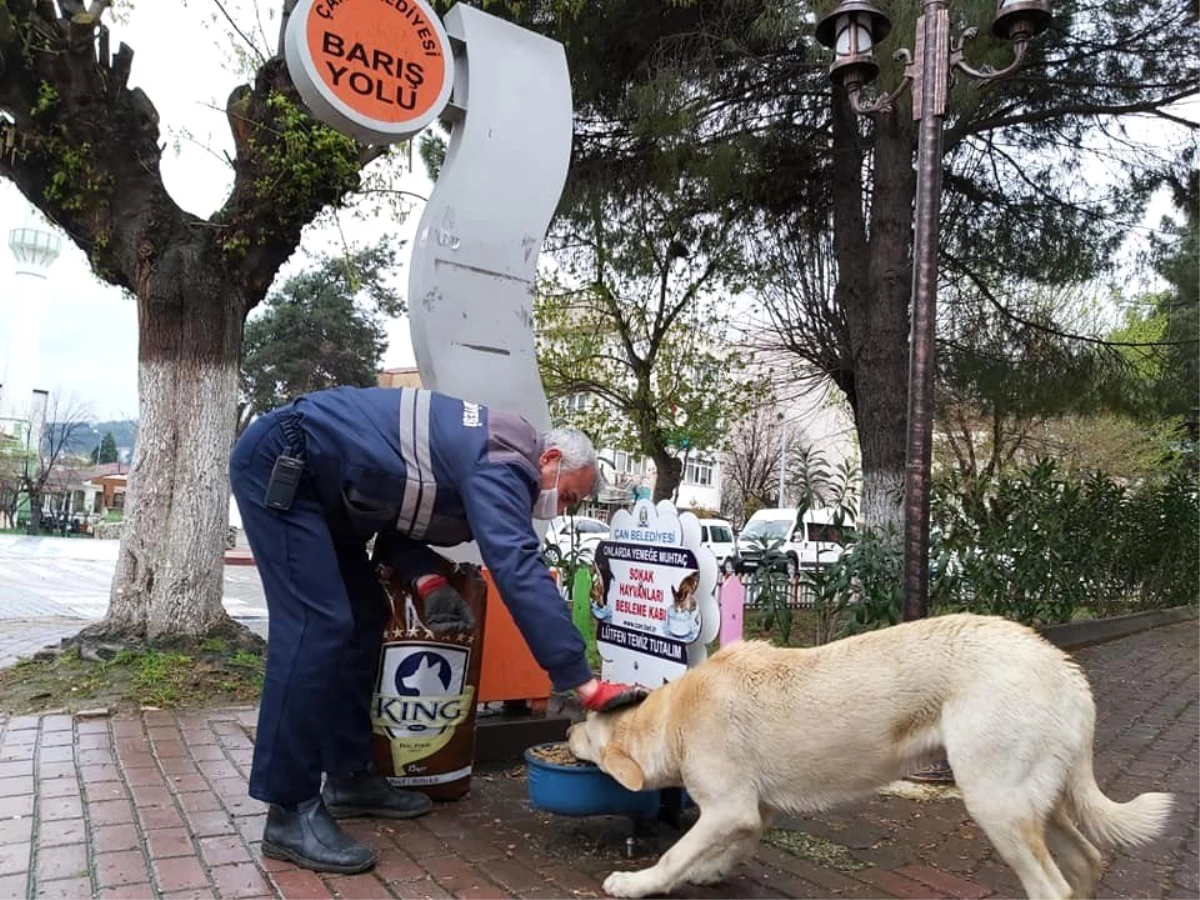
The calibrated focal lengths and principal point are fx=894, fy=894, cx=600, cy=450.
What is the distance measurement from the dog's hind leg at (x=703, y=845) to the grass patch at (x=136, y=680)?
2.99 m

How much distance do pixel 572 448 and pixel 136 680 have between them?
3275 millimetres

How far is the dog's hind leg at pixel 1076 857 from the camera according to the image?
8.30ft

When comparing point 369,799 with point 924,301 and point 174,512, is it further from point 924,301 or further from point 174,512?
point 924,301

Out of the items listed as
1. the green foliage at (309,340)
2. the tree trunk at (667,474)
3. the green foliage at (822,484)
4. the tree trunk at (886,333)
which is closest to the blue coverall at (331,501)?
the green foliage at (822,484)

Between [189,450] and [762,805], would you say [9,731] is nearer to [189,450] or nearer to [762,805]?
[189,450]

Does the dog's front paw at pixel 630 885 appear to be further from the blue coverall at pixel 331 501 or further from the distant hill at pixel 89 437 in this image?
the distant hill at pixel 89 437

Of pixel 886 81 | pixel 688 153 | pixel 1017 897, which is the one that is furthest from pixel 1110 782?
pixel 688 153

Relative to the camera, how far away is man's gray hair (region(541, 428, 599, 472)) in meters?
3.04

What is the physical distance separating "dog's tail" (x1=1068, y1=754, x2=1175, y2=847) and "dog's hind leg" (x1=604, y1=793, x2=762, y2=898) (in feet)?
2.82

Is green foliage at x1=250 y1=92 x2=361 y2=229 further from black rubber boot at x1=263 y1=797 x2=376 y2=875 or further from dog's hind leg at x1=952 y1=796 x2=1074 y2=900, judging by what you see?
dog's hind leg at x1=952 y1=796 x2=1074 y2=900

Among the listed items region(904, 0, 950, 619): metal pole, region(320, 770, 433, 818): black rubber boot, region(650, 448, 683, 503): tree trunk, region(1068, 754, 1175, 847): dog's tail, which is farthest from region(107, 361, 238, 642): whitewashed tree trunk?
region(650, 448, 683, 503): tree trunk

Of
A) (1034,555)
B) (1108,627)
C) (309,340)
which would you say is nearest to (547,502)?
(1034,555)

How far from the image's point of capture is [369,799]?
324cm

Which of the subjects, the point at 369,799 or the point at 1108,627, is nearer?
the point at 369,799
